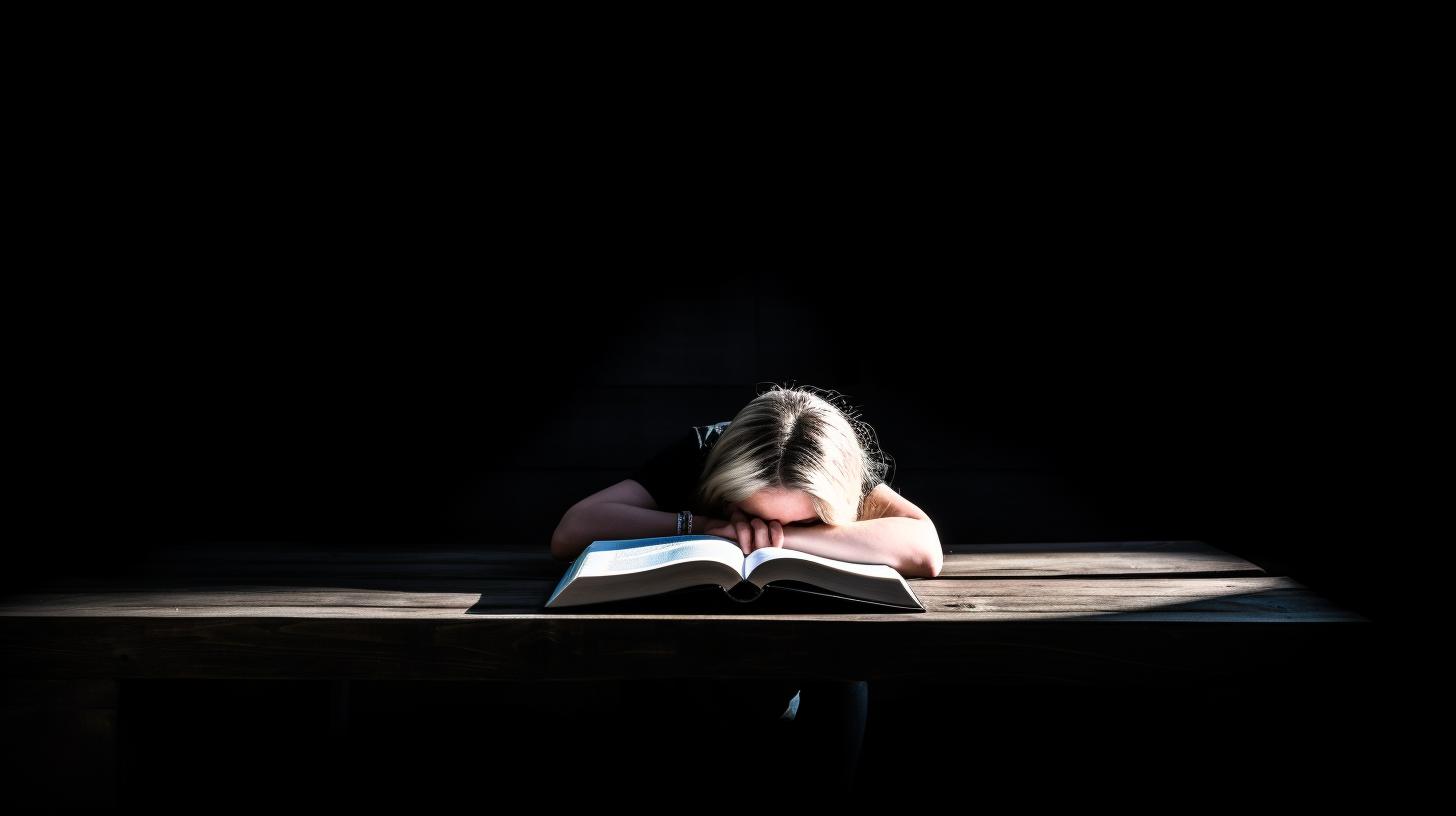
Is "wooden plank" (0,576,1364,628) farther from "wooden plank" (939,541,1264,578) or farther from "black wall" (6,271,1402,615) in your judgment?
"black wall" (6,271,1402,615)

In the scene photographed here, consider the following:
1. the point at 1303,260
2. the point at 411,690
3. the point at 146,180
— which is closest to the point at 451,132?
the point at 146,180

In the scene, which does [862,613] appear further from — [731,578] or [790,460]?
[790,460]

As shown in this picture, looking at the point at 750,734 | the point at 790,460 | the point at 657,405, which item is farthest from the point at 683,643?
the point at 657,405

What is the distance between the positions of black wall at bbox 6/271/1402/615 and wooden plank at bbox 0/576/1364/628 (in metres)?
0.95

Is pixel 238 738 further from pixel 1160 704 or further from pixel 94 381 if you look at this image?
pixel 1160 704

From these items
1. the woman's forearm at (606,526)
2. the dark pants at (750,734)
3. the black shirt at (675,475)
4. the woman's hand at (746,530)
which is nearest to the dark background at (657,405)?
the dark pants at (750,734)

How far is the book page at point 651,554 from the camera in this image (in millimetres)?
1078

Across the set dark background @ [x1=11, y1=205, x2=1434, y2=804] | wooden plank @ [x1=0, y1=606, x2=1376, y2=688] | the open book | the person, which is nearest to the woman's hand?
the person

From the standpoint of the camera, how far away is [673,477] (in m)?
1.68

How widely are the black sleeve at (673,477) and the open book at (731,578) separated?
531mm

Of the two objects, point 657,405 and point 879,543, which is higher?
point 657,405

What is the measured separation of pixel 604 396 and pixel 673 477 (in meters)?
0.61

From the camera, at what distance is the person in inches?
50.6

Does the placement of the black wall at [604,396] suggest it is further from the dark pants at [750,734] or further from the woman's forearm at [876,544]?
the woman's forearm at [876,544]
